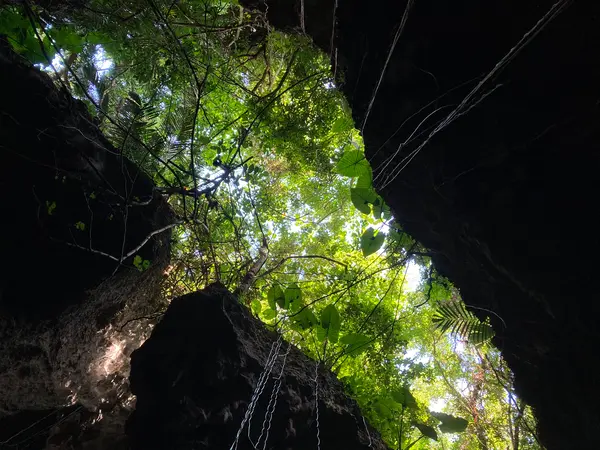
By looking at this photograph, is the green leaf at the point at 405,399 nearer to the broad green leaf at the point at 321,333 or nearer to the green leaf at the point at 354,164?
the broad green leaf at the point at 321,333

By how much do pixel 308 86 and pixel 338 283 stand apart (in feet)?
9.33

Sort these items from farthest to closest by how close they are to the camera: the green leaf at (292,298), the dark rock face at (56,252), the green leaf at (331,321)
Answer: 1. the green leaf at (292,298)
2. the green leaf at (331,321)
3. the dark rock face at (56,252)

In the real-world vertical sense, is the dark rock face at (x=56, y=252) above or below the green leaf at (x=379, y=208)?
below

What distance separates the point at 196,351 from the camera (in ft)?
8.50

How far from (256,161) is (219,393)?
3.18 meters

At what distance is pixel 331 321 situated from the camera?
298 cm

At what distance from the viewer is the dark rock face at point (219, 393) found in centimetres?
229

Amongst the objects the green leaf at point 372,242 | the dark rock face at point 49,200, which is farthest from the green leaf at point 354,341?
the dark rock face at point 49,200

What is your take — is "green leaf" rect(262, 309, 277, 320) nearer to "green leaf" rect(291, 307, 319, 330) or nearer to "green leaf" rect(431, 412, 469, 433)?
"green leaf" rect(291, 307, 319, 330)

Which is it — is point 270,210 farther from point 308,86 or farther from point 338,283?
point 308,86

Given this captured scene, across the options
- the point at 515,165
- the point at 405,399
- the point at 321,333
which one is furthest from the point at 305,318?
the point at 515,165

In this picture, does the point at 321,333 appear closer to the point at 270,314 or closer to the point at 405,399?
the point at 270,314

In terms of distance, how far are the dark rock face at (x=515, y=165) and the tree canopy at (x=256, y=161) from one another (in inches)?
19.0

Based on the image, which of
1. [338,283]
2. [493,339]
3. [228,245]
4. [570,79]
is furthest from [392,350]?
[570,79]
